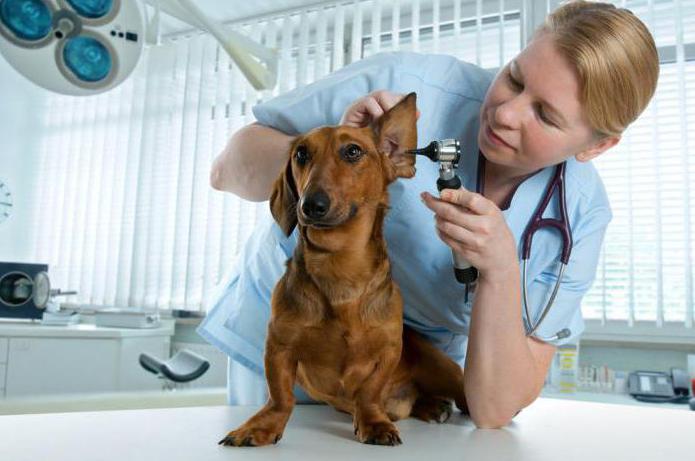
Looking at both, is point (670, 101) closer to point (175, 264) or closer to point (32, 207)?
point (175, 264)

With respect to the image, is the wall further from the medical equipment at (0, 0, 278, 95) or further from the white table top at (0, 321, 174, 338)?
the medical equipment at (0, 0, 278, 95)

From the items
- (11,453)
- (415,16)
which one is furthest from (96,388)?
(11,453)

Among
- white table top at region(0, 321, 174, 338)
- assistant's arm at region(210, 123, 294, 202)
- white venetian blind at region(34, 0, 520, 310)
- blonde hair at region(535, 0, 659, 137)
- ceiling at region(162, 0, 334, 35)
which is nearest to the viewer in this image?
blonde hair at region(535, 0, 659, 137)

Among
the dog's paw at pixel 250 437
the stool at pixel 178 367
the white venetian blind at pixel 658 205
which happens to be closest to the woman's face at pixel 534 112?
the dog's paw at pixel 250 437

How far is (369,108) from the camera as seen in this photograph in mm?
772

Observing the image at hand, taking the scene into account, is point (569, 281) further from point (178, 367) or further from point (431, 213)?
point (178, 367)

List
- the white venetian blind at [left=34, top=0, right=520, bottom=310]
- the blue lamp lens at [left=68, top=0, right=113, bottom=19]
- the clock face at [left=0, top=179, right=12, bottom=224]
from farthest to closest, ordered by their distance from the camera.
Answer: the clock face at [left=0, top=179, right=12, bottom=224]
the white venetian blind at [left=34, top=0, right=520, bottom=310]
the blue lamp lens at [left=68, top=0, right=113, bottom=19]

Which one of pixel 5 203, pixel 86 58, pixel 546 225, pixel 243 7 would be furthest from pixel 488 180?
pixel 5 203

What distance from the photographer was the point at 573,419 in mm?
944

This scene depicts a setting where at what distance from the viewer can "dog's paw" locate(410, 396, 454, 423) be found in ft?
2.83

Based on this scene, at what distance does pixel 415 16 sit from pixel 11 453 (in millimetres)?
3148

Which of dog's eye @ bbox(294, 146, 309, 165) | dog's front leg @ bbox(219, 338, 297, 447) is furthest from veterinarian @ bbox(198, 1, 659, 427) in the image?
dog's front leg @ bbox(219, 338, 297, 447)

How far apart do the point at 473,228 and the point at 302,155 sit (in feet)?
0.72

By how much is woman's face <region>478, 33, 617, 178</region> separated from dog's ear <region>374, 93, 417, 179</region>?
0.55 feet
